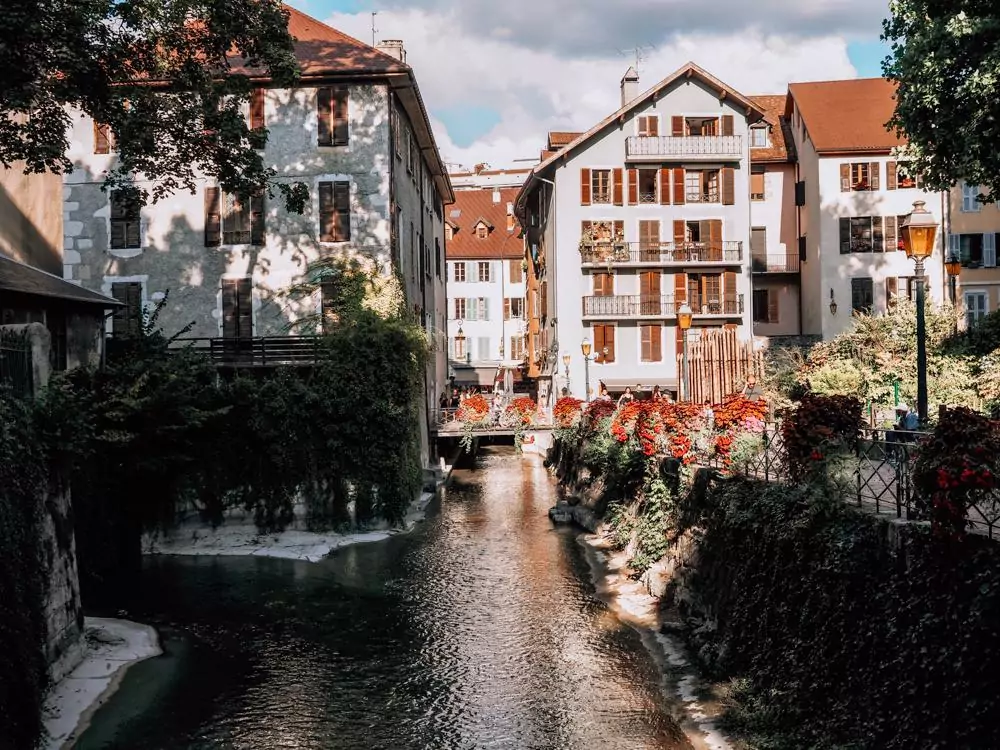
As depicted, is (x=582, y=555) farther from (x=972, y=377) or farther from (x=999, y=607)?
(x=999, y=607)

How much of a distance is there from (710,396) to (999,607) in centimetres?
1905

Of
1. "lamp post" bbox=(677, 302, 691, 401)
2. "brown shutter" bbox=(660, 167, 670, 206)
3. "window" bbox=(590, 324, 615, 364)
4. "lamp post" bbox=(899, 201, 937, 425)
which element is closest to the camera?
"lamp post" bbox=(899, 201, 937, 425)

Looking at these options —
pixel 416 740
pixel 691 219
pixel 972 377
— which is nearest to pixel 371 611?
pixel 416 740

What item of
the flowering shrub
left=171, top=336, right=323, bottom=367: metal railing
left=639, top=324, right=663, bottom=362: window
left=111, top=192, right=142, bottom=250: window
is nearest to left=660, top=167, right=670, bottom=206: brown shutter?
left=639, top=324, right=663, bottom=362: window

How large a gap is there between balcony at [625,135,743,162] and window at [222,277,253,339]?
23.9 m

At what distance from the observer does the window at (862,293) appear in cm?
4727

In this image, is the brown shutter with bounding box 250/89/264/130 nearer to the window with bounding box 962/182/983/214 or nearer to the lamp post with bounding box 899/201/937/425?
the lamp post with bounding box 899/201/937/425

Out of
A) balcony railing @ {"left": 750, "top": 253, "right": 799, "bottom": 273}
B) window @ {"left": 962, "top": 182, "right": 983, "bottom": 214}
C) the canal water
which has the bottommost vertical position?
the canal water

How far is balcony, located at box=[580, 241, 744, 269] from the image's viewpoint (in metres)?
47.2

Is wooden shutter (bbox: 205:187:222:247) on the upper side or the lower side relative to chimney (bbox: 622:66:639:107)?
lower

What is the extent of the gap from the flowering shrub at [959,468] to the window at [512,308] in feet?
217

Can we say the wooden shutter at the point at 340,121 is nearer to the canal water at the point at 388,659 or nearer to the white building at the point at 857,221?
the canal water at the point at 388,659

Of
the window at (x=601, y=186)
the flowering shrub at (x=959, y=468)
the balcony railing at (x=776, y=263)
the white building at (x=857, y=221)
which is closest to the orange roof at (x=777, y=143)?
A: the white building at (x=857, y=221)

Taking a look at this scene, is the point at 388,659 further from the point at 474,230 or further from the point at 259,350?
the point at 474,230
